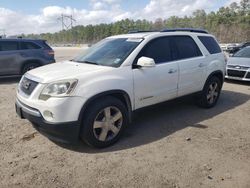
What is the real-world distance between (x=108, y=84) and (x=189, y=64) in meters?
2.15

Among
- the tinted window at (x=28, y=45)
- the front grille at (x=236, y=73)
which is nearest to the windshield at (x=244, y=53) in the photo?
the front grille at (x=236, y=73)

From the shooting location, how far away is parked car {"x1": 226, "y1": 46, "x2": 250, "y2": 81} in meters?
9.51

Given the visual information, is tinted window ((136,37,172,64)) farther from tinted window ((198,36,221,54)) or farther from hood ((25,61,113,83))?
tinted window ((198,36,221,54))

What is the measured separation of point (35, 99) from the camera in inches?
165

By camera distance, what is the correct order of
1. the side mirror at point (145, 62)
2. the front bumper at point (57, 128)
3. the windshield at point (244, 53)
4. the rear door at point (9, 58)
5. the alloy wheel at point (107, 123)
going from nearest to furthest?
the front bumper at point (57, 128) < the alloy wheel at point (107, 123) < the side mirror at point (145, 62) < the windshield at point (244, 53) < the rear door at point (9, 58)

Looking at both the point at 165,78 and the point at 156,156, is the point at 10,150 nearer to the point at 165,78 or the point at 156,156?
the point at 156,156

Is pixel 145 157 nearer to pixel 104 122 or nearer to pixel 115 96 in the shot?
pixel 104 122

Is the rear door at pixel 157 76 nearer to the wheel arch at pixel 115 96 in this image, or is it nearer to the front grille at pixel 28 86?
the wheel arch at pixel 115 96

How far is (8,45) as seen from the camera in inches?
424

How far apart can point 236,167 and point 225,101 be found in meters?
3.75

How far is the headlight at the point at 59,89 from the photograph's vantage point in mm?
4020

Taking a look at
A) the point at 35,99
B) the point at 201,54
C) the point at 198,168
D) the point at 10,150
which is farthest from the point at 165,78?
the point at 10,150

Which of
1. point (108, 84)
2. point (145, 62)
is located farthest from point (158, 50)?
point (108, 84)

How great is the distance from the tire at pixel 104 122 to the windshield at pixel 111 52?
2.33ft
